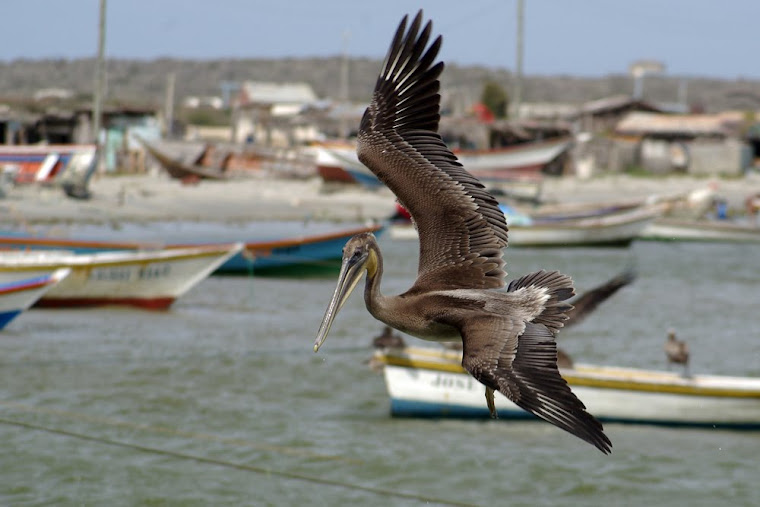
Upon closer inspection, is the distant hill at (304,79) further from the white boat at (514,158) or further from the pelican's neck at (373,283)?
the pelican's neck at (373,283)

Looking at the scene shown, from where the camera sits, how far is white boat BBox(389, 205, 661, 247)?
2933cm

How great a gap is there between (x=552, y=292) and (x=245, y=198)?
30.0 meters

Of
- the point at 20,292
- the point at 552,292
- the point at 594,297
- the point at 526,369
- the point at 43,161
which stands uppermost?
the point at 552,292

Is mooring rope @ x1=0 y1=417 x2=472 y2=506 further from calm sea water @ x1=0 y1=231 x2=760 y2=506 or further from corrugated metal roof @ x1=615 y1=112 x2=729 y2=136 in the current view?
corrugated metal roof @ x1=615 y1=112 x2=729 y2=136

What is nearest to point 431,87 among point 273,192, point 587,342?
point 587,342

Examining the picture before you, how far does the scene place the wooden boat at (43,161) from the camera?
105 ft

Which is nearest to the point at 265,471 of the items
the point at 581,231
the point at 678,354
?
the point at 678,354

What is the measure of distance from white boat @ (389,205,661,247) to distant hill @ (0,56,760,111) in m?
68.1

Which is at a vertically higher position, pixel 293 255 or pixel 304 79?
pixel 304 79

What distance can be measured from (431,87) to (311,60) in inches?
4374

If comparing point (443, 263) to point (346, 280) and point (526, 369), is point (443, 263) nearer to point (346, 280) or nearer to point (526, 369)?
point (346, 280)

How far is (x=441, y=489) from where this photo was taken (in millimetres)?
10039

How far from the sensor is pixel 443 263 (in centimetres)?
647

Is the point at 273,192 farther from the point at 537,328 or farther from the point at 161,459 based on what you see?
the point at 537,328
